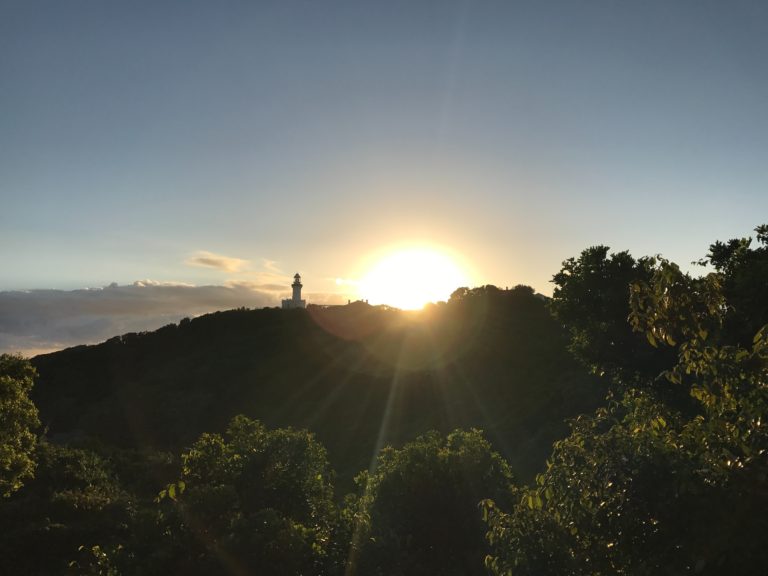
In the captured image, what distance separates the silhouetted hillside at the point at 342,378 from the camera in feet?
120

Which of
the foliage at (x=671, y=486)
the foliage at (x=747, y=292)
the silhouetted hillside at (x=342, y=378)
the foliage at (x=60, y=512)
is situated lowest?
the foliage at (x=60, y=512)

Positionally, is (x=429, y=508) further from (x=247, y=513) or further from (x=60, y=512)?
(x=60, y=512)

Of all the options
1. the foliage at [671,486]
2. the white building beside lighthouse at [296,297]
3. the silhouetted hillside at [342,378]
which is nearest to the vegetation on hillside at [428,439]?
the foliage at [671,486]

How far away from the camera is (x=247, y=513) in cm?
1329

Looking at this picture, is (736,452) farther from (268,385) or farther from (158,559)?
(268,385)

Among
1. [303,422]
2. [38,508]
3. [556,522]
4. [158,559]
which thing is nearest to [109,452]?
[38,508]

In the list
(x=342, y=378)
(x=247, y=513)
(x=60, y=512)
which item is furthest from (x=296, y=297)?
(x=247, y=513)

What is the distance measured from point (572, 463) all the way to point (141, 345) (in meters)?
67.4

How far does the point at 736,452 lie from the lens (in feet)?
15.9

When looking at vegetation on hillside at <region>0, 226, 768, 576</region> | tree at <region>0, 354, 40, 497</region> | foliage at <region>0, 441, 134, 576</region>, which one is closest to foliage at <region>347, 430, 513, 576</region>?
vegetation on hillside at <region>0, 226, 768, 576</region>

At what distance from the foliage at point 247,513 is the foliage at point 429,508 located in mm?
1195

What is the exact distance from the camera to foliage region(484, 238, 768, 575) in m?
4.17

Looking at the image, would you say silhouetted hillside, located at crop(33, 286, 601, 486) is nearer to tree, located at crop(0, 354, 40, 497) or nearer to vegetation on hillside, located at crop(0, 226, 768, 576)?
vegetation on hillside, located at crop(0, 226, 768, 576)

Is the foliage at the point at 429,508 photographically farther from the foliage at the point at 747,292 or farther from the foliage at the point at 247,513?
the foliage at the point at 747,292
